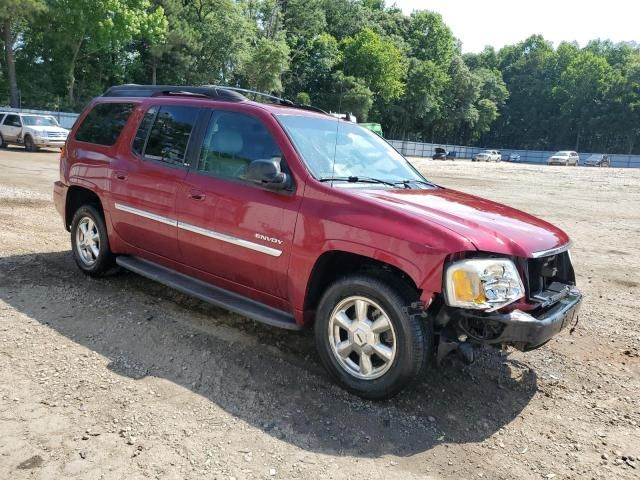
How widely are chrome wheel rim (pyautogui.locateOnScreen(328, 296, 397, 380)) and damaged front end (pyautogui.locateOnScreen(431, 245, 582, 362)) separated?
1.09 ft

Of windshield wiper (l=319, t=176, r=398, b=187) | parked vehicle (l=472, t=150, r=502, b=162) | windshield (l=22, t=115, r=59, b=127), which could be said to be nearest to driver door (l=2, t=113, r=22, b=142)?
windshield (l=22, t=115, r=59, b=127)

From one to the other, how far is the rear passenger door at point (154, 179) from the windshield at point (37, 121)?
2232cm

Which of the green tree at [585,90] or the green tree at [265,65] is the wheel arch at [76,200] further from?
the green tree at [585,90]

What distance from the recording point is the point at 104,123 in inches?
214

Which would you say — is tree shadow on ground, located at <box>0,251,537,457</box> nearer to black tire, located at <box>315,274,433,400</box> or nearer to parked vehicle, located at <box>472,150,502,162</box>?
black tire, located at <box>315,274,433,400</box>

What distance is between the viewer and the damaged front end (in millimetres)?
3057

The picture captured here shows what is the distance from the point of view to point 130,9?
3706 cm

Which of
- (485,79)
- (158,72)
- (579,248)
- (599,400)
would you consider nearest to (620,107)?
(485,79)

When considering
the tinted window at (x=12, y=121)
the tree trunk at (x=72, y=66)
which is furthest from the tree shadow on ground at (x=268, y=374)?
the tree trunk at (x=72, y=66)

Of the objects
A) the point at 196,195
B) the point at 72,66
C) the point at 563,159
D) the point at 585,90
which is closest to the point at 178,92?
the point at 196,195

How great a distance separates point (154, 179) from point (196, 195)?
633 millimetres

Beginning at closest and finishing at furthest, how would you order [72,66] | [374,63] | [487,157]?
1. [72,66]
2. [487,157]
3. [374,63]

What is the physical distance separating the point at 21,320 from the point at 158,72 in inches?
Result: 1918

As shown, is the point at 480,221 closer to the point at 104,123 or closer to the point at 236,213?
the point at 236,213
